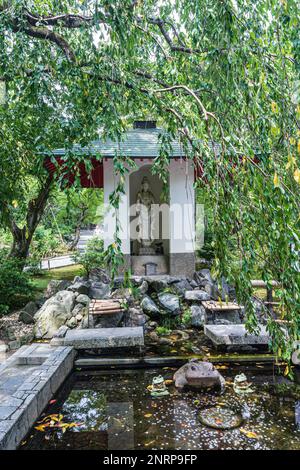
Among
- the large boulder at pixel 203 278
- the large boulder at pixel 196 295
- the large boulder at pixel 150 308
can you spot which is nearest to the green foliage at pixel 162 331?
the large boulder at pixel 150 308

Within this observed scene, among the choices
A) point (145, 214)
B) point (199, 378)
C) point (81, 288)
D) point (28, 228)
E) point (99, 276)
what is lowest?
point (199, 378)

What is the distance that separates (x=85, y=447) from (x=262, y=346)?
2978 millimetres

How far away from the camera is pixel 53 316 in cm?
625

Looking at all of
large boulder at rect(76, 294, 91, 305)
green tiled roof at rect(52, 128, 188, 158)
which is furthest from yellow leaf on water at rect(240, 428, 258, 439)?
green tiled roof at rect(52, 128, 188, 158)

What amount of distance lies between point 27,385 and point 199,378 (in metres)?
1.83

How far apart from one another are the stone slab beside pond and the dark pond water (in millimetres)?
138

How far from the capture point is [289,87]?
314cm

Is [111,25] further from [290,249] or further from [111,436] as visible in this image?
→ [111,436]

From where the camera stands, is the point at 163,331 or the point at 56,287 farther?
the point at 56,287

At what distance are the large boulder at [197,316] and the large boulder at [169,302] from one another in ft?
1.05

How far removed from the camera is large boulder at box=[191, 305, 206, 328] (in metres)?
6.27

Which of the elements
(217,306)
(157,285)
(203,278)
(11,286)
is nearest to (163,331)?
(217,306)

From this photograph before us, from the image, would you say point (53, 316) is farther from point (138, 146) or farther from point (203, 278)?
point (138, 146)
